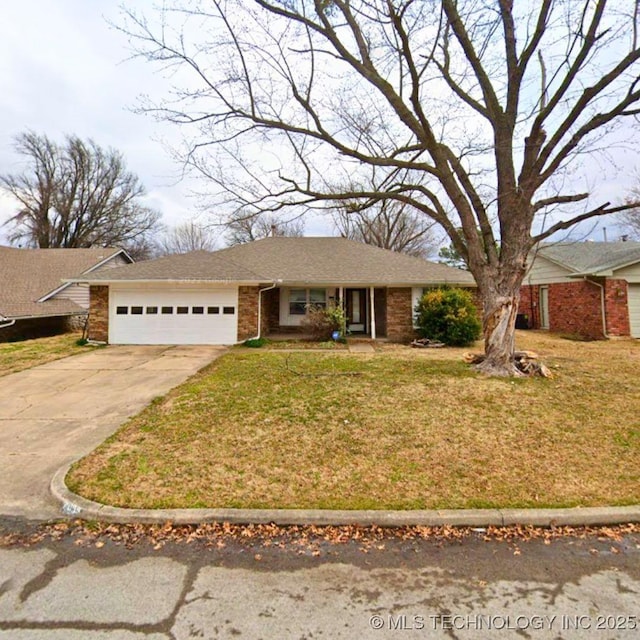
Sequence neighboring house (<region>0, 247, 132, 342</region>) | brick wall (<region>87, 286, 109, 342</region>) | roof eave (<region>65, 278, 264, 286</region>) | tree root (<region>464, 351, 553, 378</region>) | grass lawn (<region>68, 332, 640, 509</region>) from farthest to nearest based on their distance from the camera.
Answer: neighboring house (<region>0, 247, 132, 342</region>), brick wall (<region>87, 286, 109, 342</region>), roof eave (<region>65, 278, 264, 286</region>), tree root (<region>464, 351, 553, 378</region>), grass lawn (<region>68, 332, 640, 509</region>)

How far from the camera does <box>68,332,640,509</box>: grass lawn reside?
3176mm

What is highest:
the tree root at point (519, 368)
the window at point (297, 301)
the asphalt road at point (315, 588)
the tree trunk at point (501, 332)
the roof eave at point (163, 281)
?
the roof eave at point (163, 281)

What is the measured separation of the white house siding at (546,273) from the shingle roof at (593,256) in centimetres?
27

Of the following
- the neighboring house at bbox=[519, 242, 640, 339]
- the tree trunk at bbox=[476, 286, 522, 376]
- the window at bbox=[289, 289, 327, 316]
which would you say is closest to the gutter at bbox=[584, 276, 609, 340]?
the neighboring house at bbox=[519, 242, 640, 339]

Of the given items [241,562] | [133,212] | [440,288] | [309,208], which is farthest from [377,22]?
[133,212]

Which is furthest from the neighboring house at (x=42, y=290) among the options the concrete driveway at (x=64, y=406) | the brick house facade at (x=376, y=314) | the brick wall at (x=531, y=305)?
the brick wall at (x=531, y=305)

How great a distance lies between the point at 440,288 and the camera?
12.3 metres

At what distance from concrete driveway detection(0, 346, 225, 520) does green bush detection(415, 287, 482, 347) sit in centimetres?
691

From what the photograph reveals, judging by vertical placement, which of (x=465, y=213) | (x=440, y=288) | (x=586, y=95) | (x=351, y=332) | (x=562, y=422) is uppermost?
(x=586, y=95)

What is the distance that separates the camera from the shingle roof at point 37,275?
1525cm

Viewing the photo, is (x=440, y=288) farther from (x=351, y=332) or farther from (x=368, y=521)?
(x=368, y=521)

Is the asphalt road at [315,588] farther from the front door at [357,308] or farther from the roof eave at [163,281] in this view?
the front door at [357,308]

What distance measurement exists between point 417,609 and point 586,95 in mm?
8827

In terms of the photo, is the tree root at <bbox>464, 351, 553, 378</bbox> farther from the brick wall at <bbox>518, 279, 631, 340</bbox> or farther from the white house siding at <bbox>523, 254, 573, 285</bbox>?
the white house siding at <bbox>523, 254, 573, 285</bbox>
